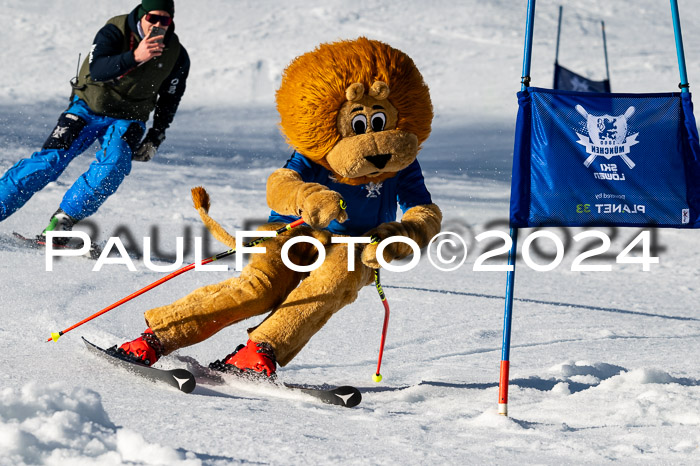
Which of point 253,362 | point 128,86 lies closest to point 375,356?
point 253,362

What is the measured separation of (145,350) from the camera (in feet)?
8.65

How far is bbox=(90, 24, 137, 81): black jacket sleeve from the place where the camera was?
4336 mm

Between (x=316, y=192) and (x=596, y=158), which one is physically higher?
(x=596, y=158)

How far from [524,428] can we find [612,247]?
4728 mm

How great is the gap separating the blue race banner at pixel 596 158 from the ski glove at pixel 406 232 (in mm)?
380

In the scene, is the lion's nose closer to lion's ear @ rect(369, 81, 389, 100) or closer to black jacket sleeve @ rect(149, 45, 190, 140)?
lion's ear @ rect(369, 81, 389, 100)

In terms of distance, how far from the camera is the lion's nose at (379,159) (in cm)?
271

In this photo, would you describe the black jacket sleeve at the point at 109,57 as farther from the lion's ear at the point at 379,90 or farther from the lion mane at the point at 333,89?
the lion's ear at the point at 379,90

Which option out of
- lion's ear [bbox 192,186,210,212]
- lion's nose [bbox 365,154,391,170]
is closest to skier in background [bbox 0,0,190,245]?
lion's ear [bbox 192,186,210,212]

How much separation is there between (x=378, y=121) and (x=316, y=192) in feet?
1.19

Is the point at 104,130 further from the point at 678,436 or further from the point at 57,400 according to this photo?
the point at 678,436

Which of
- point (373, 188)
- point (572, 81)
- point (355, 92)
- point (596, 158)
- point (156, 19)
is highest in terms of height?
point (572, 81)

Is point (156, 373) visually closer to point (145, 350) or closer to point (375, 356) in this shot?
point (145, 350)

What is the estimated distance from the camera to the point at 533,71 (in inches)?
544
